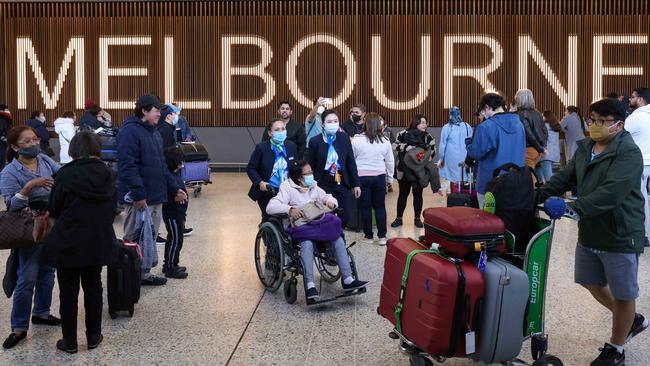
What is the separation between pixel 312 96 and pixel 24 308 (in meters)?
11.6

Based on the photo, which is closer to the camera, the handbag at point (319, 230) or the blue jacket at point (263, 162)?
the handbag at point (319, 230)

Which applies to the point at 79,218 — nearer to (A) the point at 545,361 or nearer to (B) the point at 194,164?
(A) the point at 545,361

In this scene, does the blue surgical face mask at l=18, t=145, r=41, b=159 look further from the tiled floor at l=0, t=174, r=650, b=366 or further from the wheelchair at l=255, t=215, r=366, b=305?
the wheelchair at l=255, t=215, r=366, b=305

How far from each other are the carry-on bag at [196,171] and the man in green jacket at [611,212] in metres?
8.16

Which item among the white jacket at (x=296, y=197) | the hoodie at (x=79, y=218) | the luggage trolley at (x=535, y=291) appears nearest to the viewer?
the luggage trolley at (x=535, y=291)

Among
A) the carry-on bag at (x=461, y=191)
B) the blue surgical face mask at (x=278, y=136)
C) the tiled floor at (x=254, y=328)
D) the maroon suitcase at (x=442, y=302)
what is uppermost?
the blue surgical face mask at (x=278, y=136)

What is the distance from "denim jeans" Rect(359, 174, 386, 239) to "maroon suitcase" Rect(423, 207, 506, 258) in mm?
4130

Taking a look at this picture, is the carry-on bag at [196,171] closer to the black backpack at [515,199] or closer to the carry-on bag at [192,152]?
the carry-on bag at [192,152]

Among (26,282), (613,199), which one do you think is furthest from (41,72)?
(613,199)

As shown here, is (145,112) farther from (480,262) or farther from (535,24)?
(535,24)

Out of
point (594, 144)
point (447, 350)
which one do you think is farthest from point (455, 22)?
point (447, 350)

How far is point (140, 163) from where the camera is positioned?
6.26 meters

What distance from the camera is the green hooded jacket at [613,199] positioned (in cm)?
415

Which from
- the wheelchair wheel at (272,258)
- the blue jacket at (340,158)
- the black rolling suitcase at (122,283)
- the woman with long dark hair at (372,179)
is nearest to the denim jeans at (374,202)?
the woman with long dark hair at (372,179)
